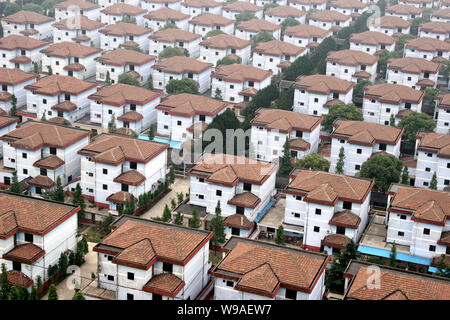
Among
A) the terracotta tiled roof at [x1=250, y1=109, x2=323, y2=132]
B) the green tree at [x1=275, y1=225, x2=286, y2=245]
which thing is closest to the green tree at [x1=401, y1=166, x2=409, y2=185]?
the terracotta tiled roof at [x1=250, y1=109, x2=323, y2=132]

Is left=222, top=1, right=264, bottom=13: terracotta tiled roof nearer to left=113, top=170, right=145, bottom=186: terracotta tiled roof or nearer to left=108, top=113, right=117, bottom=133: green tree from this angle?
left=108, top=113, right=117, bottom=133: green tree

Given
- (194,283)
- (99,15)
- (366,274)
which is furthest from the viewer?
(99,15)

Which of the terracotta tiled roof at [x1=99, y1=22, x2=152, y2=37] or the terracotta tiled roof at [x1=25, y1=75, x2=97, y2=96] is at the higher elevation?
the terracotta tiled roof at [x1=99, y1=22, x2=152, y2=37]

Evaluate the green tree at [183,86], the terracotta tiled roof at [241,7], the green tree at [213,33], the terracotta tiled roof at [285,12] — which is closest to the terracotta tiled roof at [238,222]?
the green tree at [183,86]

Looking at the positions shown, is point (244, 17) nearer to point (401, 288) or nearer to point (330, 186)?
point (330, 186)

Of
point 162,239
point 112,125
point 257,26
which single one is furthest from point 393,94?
point 162,239

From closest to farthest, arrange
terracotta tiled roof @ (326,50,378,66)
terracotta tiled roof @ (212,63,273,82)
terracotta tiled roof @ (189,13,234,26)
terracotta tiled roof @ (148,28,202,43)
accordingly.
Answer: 1. terracotta tiled roof @ (212,63,273,82)
2. terracotta tiled roof @ (326,50,378,66)
3. terracotta tiled roof @ (148,28,202,43)
4. terracotta tiled roof @ (189,13,234,26)

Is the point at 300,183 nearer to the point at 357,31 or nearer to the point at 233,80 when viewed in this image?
the point at 233,80

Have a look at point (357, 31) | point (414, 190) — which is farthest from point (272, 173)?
point (357, 31)

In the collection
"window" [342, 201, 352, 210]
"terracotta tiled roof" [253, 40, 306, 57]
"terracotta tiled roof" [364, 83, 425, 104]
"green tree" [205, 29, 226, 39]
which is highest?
"green tree" [205, 29, 226, 39]
